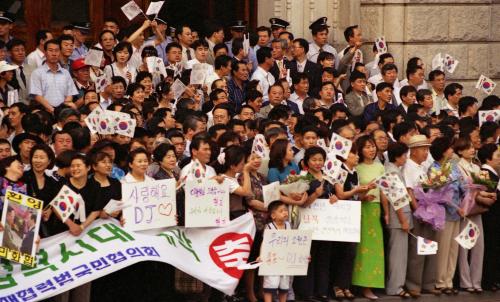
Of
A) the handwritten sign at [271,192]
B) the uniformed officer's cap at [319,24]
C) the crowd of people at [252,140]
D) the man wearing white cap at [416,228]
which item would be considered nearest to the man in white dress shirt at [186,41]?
the crowd of people at [252,140]

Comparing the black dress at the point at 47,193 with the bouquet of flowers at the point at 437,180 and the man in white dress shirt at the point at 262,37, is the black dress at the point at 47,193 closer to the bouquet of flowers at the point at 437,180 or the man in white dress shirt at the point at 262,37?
the bouquet of flowers at the point at 437,180

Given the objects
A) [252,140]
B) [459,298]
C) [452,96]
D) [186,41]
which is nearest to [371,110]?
[452,96]

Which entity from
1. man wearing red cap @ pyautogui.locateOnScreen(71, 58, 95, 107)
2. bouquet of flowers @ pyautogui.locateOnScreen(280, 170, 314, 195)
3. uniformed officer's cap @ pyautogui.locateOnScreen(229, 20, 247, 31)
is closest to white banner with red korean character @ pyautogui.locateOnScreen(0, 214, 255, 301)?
bouquet of flowers @ pyautogui.locateOnScreen(280, 170, 314, 195)

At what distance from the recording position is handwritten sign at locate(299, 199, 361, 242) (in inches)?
625

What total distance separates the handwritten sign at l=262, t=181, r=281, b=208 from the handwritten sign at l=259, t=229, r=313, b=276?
34cm

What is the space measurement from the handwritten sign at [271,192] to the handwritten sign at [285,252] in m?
0.34

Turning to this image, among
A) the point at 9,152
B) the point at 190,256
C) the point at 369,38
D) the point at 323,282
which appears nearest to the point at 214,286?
the point at 190,256

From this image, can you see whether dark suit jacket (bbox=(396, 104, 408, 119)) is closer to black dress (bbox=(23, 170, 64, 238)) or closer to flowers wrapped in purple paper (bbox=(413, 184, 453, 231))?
flowers wrapped in purple paper (bbox=(413, 184, 453, 231))

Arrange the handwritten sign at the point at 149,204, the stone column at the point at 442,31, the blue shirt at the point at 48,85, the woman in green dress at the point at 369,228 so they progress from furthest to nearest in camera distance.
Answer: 1. the stone column at the point at 442,31
2. the blue shirt at the point at 48,85
3. the woman in green dress at the point at 369,228
4. the handwritten sign at the point at 149,204

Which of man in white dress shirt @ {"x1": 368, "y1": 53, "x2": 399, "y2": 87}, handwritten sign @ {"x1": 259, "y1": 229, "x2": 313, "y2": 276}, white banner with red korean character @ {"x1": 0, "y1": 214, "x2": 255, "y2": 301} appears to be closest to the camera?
white banner with red korean character @ {"x1": 0, "y1": 214, "x2": 255, "y2": 301}

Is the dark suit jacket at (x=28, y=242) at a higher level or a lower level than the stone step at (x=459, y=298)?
higher

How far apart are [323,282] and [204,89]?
3857 mm

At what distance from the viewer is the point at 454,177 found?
1708 cm

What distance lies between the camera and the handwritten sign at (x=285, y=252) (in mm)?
15383
